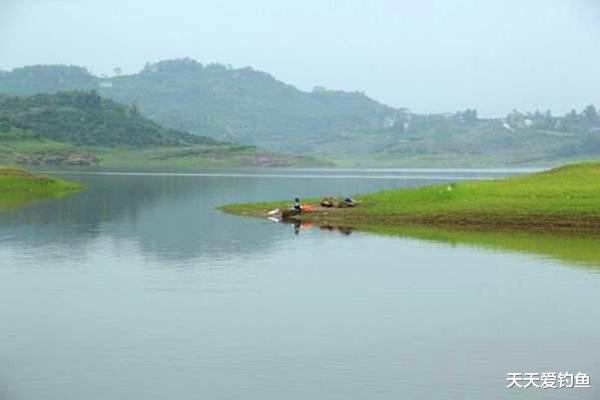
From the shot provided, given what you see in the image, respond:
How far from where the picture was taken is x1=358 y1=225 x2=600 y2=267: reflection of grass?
1471 inches

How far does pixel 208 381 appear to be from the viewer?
1830 centimetres

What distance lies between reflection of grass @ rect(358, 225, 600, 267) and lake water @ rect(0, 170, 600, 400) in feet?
3.66

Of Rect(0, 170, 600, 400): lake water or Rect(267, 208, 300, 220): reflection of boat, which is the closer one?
Rect(0, 170, 600, 400): lake water

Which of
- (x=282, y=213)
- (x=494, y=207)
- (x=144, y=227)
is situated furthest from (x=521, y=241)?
(x=144, y=227)

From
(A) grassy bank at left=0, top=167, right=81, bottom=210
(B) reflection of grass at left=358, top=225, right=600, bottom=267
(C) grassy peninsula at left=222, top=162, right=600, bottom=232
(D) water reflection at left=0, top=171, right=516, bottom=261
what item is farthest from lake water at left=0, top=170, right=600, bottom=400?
(A) grassy bank at left=0, top=167, right=81, bottom=210

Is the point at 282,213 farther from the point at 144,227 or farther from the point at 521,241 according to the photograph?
the point at 521,241

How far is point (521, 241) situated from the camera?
1667 inches

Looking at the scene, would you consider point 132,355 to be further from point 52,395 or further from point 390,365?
point 390,365

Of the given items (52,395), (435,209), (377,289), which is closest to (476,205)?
(435,209)

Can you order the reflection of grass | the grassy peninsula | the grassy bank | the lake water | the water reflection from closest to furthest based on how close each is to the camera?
the lake water → the reflection of grass → the water reflection → the grassy peninsula → the grassy bank

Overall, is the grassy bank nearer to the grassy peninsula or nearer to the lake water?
the grassy peninsula

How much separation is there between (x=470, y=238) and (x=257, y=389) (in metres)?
27.5

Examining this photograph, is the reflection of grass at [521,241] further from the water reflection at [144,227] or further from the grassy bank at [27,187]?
the grassy bank at [27,187]

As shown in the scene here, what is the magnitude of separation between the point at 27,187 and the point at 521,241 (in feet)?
176
